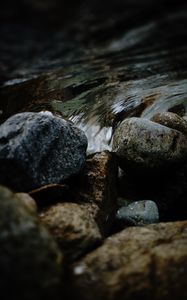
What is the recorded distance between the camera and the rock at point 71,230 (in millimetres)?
4531

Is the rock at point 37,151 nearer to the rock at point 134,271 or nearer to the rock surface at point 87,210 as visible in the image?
the rock surface at point 87,210

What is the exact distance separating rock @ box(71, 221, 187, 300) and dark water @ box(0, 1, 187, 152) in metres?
3.04

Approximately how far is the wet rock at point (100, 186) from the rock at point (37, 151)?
0.33 metres

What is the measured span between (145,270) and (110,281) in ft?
1.48

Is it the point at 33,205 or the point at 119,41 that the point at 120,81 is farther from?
the point at 33,205

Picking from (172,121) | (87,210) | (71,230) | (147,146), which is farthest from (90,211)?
(172,121)

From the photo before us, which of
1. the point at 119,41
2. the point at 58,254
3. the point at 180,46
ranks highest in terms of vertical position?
the point at 119,41

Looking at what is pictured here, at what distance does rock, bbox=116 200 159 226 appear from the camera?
655 centimetres

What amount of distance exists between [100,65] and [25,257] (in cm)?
447

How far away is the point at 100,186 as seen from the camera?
6.42 meters

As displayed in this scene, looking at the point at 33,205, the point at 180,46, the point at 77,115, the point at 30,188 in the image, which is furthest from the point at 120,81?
the point at 33,205

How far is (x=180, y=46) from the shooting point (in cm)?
633

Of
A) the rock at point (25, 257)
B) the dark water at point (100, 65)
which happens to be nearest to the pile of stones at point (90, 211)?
the rock at point (25, 257)

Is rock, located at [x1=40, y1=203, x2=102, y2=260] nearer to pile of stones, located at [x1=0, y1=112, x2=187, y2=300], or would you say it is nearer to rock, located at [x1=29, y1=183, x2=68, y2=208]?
pile of stones, located at [x1=0, y1=112, x2=187, y2=300]
